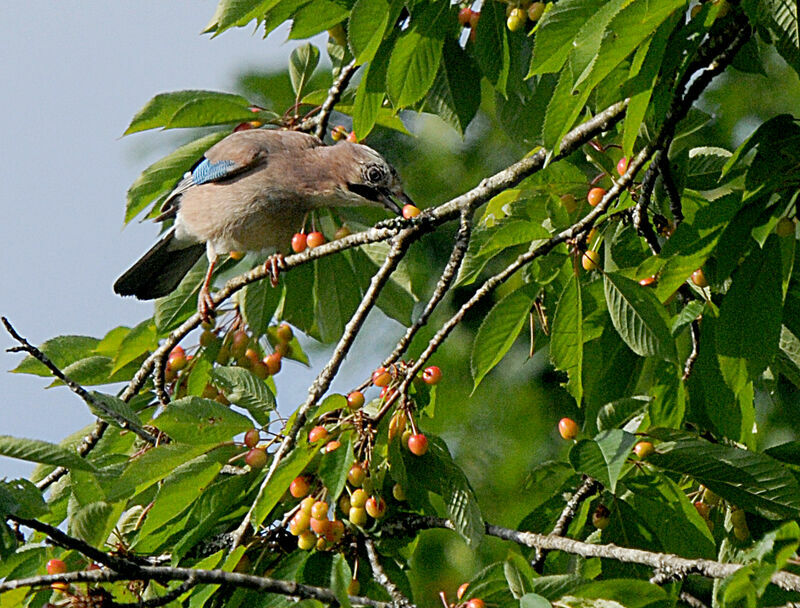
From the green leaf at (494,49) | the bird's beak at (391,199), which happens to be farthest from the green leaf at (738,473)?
the bird's beak at (391,199)

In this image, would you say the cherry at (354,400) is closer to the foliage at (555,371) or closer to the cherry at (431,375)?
the foliage at (555,371)

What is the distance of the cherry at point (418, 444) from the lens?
2752mm

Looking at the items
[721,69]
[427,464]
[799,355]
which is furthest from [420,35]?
[799,355]

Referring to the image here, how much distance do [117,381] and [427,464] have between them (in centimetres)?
167

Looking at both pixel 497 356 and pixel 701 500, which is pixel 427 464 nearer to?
pixel 497 356

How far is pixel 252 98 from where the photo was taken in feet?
24.0

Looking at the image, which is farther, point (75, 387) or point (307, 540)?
point (75, 387)

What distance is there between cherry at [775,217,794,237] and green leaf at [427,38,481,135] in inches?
51.1

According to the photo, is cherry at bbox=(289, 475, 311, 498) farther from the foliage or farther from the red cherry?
the red cherry

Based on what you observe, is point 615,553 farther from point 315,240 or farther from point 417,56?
point 315,240

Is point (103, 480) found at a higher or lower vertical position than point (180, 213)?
lower

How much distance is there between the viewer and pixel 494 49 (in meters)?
3.35

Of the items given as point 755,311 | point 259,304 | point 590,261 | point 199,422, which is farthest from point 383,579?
point 259,304

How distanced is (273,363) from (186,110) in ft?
3.65
